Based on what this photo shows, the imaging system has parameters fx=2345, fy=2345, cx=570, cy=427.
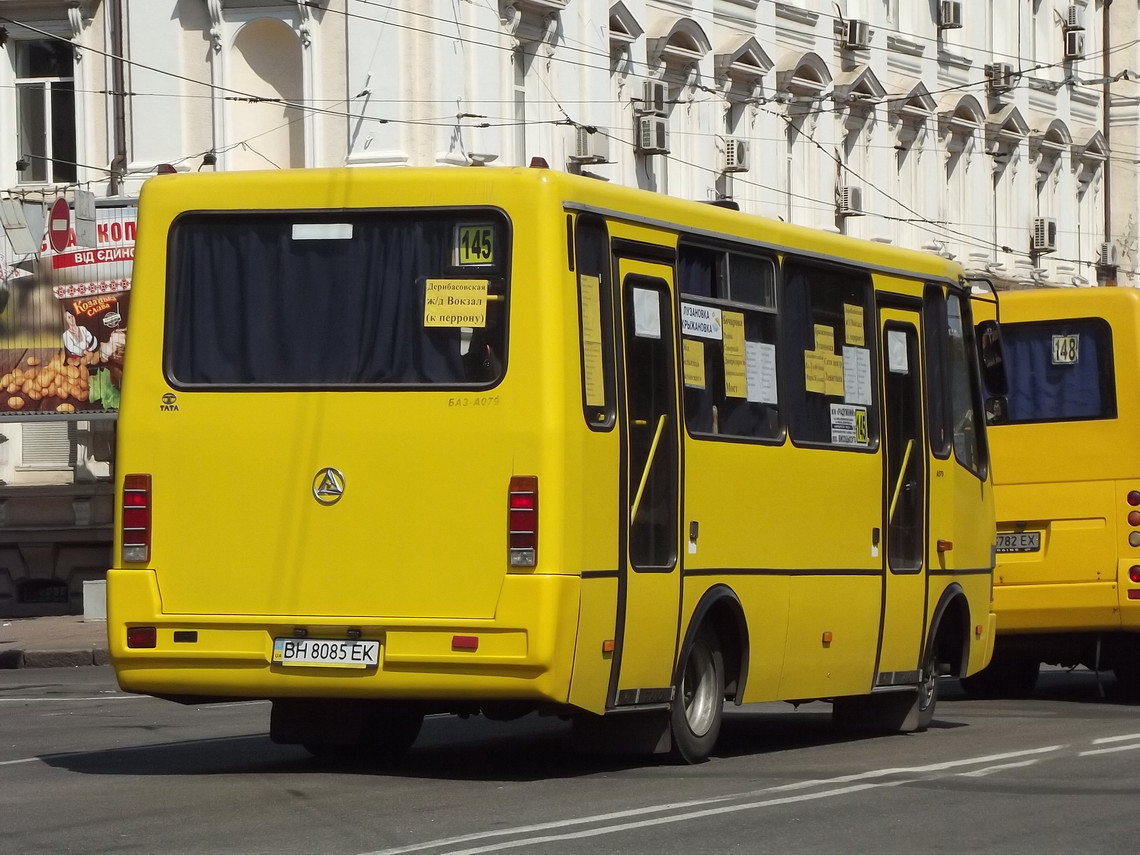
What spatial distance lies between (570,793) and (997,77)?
37487 mm

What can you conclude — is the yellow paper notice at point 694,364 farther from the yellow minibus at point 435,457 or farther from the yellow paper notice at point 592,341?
the yellow paper notice at point 592,341

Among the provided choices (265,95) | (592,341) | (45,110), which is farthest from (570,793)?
(45,110)

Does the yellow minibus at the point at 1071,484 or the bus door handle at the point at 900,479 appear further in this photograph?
the yellow minibus at the point at 1071,484

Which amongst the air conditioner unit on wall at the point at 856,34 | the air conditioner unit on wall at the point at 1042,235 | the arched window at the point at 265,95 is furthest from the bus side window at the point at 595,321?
the air conditioner unit on wall at the point at 1042,235

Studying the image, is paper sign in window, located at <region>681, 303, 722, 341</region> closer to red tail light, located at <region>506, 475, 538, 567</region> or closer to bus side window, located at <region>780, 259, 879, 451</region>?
bus side window, located at <region>780, 259, 879, 451</region>

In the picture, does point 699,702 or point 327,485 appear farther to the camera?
point 699,702

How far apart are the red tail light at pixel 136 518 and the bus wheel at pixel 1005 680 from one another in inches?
342

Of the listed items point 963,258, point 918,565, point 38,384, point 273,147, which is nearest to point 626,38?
point 273,147

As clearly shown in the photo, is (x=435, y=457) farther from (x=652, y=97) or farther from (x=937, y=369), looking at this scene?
(x=652, y=97)

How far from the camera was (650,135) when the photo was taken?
33.6 metres

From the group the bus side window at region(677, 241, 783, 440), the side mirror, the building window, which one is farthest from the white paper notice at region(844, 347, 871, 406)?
the building window

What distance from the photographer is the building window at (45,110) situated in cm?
3144

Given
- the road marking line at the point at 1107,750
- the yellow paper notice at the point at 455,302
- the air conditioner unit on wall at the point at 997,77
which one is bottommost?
the road marking line at the point at 1107,750

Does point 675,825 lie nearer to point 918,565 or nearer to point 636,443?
point 636,443
